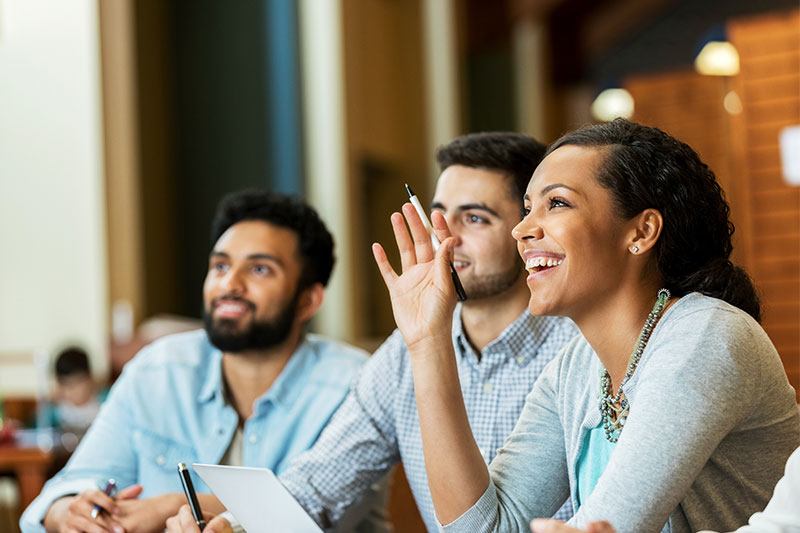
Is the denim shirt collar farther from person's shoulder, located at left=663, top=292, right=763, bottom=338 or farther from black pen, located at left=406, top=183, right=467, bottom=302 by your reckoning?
person's shoulder, located at left=663, top=292, right=763, bottom=338

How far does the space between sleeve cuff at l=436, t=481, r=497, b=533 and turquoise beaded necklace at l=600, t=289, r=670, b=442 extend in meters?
0.20

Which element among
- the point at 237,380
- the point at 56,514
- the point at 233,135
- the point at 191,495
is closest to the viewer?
the point at 191,495

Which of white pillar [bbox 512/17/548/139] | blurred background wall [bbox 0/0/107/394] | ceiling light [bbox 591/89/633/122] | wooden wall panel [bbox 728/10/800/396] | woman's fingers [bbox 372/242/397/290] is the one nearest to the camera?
woman's fingers [bbox 372/242/397/290]

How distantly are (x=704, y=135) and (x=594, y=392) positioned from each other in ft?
19.6

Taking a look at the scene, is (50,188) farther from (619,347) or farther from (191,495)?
(619,347)

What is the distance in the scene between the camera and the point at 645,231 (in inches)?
53.8

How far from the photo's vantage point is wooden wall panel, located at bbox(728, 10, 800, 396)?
5656 mm

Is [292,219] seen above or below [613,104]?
below

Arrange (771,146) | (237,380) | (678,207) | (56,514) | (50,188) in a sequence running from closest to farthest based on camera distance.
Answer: (678,207)
(56,514)
(237,380)
(50,188)
(771,146)

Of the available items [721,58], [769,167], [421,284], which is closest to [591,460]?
[421,284]

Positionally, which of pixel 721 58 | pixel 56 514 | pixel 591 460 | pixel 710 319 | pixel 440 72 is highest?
pixel 440 72

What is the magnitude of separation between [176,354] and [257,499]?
899 mm

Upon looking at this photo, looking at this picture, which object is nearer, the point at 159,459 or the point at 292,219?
the point at 159,459

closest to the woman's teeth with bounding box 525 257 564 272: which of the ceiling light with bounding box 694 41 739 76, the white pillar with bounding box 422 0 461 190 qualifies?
the ceiling light with bounding box 694 41 739 76
